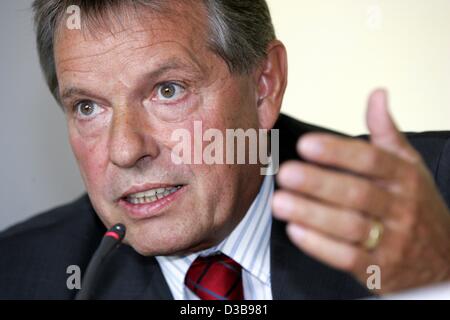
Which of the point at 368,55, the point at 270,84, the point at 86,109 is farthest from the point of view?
the point at 368,55

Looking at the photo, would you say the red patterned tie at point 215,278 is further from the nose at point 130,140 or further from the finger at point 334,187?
the finger at point 334,187

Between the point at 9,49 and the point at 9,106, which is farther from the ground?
the point at 9,49

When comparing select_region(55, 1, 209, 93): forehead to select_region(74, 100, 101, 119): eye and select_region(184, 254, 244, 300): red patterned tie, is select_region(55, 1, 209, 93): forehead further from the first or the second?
select_region(184, 254, 244, 300): red patterned tie

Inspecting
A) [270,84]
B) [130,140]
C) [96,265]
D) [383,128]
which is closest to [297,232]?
[383,128]

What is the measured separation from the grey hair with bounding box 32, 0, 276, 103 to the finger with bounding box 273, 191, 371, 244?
1.89ft

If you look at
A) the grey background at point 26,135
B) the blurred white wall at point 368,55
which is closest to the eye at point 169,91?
the blurred white wall at point 368,55

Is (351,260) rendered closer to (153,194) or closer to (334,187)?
(334,187)

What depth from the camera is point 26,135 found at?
1934mm

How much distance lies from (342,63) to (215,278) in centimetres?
74

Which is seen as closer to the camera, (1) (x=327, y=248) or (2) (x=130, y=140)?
(1) (x=327, y=248)

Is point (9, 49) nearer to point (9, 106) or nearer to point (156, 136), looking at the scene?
point (9, 106)

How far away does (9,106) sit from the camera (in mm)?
1919
